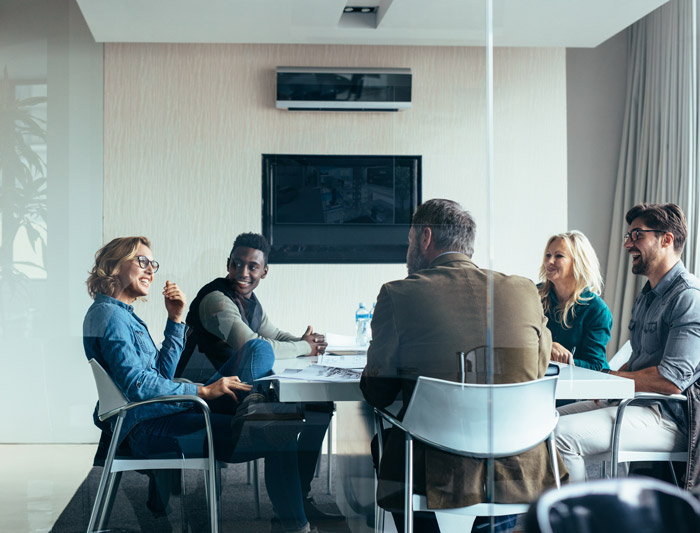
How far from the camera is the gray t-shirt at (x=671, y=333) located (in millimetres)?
2352

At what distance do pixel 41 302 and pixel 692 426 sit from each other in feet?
8.09

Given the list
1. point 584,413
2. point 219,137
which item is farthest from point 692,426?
point 219,137

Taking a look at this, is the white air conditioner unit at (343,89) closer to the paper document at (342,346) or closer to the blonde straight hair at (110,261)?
the blonde straight hair at (110,261)

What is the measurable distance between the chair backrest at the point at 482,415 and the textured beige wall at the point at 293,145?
1.34ft

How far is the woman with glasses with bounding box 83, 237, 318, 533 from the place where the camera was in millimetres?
2186

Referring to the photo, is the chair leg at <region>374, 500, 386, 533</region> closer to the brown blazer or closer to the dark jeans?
the brown blazer

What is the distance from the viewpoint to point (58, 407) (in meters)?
2.28

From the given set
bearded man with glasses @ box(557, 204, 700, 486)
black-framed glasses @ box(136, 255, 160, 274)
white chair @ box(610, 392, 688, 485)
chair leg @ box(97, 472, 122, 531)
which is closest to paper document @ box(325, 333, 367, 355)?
black-framed glasses @ box(136, 255, 160, 274)

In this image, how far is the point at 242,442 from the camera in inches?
90.7

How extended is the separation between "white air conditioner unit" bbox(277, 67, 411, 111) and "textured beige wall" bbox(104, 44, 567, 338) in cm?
3

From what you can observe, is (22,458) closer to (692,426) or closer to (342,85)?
(342,85)

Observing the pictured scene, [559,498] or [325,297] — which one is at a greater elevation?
[325,297]

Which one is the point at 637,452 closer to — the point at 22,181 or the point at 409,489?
the point at 409,489

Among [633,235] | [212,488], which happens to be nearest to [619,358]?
[633,235]
